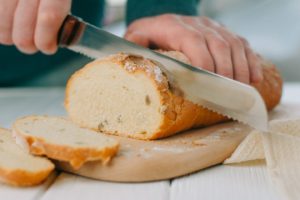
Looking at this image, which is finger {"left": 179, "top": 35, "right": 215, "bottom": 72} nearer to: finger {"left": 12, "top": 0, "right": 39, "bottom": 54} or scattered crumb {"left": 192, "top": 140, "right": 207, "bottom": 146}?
scattered crumb {"left": 192, "top": 140, "right": 207, "bottom": 146}

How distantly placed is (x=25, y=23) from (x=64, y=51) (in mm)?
1095

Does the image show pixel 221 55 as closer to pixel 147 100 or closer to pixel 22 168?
pixel 147 100

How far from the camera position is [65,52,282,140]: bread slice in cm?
150

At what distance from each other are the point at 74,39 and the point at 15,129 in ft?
0.96

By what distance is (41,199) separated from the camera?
1184 millimetres

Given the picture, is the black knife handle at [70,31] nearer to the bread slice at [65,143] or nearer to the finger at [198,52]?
the bread slice at [65,143]

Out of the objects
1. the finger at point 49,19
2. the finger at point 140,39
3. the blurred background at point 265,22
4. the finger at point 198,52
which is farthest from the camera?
the blurred background at point 265,22

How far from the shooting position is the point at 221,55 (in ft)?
5.50

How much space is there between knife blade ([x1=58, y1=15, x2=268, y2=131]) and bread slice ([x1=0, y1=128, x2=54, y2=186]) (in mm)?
→ 359

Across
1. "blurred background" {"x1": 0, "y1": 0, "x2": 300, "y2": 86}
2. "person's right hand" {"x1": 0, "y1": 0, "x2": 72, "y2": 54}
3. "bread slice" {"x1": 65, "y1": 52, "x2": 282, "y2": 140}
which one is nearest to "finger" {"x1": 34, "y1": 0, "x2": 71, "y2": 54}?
"person's right hand" {"x1": 0, "y1": 0, "x2": 72, "y2": 54}

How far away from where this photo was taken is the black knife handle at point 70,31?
4.80 feet

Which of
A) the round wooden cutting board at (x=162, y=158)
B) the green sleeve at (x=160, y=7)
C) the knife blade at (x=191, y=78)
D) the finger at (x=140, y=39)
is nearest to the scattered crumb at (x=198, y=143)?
the round wooden cutting board at (x=162, y=158)

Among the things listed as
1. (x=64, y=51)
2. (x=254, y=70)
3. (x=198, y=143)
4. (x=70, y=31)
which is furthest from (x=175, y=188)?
(x=64, y=51)

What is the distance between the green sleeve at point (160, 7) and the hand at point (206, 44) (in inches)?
17.0
